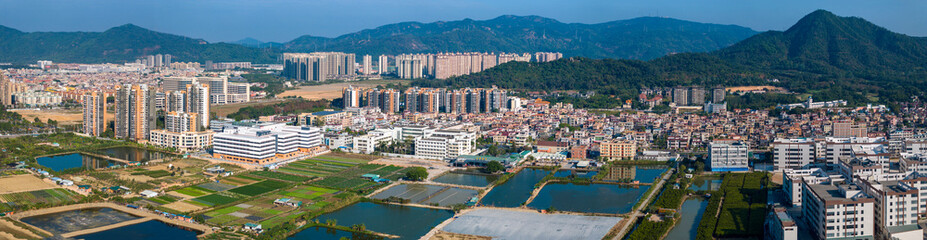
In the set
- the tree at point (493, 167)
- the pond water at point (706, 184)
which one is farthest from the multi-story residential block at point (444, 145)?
the pond water at point (706, 184)

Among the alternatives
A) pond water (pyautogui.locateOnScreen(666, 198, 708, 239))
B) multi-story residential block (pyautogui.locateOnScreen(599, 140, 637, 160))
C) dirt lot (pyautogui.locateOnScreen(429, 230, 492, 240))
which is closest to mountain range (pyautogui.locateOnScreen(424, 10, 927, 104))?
multi-story residential block (pyautogui.locateOnScreen(599, 140, 637, 160))

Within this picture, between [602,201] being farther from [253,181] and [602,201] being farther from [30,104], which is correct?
[30,104]

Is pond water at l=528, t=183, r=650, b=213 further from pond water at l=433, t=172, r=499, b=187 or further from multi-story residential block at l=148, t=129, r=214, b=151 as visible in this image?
multi-story residential block at l=148, t=129, r=214, b=151

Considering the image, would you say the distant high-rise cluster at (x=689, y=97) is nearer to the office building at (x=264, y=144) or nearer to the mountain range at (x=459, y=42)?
the office building at (x=264, y=144)

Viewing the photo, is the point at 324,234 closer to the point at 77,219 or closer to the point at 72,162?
the point at 77,219

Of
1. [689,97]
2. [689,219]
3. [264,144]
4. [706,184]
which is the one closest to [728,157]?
[706,184]
